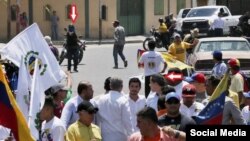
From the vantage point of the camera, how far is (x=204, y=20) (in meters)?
37.8

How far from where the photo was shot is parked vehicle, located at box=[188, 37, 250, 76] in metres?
19.4

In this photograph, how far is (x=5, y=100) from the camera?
7855 millimetres

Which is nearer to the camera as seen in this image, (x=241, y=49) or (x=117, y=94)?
(x=117, y=94)

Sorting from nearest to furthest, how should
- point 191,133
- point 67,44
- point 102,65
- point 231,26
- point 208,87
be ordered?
point 191,133 < point 208,87 < point 67,44 < point 102,65 < point 231,26

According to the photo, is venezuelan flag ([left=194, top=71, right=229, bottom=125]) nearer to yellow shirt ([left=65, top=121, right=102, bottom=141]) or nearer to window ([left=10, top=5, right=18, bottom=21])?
yellow shirt ([left=65, top=121, right=102, bottom=141])

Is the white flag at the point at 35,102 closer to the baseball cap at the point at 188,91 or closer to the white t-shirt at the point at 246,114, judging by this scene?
the baseball cap at the point at 188,91

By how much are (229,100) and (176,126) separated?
142 cm

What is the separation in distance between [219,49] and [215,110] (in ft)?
39.4

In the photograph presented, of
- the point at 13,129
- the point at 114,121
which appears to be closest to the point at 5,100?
the point at 13,129

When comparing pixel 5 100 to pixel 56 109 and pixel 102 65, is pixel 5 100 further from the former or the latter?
pixel 102 65

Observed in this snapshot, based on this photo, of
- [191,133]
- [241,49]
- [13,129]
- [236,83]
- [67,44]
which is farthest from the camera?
[67,44]

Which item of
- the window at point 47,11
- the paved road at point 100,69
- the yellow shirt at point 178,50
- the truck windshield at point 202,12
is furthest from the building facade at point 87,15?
the yellow shirt at point 178,50

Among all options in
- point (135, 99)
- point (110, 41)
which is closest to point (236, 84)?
point (135, 99)

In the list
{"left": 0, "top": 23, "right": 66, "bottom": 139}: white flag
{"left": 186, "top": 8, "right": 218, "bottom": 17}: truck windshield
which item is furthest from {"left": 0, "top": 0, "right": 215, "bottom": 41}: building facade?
{"left": 0, "top": 23, "right": 66, "bottom": 139}: white flag
